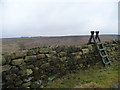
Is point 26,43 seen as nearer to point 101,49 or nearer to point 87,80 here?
point 87,80

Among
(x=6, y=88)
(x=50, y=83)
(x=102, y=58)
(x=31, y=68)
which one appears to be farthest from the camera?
(x=102, y=58)

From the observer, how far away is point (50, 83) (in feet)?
19.9

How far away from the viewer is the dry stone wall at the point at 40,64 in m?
4.98

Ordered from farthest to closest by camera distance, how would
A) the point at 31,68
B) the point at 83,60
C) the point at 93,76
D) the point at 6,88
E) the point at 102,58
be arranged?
the point at 102,58
the point at 83,60
the point at 93,76
the point at 31,68
the point at 6,88

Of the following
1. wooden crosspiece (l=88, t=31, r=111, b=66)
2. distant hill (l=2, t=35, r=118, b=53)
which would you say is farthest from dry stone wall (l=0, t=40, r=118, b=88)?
distant hill (l=2, t=35, r=118, b=53)

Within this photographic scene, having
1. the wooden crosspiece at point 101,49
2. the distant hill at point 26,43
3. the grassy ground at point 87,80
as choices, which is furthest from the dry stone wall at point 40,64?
the distant hill at point 26,43

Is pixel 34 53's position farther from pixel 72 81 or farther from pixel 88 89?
pixel 88 89

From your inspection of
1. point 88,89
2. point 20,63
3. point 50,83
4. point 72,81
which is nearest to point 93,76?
point 72,81

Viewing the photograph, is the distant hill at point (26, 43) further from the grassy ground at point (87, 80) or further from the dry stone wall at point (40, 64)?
the grassy ground at point (87, 80)

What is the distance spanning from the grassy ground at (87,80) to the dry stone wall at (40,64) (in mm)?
300

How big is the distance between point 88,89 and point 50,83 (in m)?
1.48

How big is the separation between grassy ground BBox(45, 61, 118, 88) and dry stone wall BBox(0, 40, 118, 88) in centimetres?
30

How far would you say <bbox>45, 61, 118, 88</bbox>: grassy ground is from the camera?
5843mm

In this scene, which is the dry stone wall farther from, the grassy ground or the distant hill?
the distant hill
